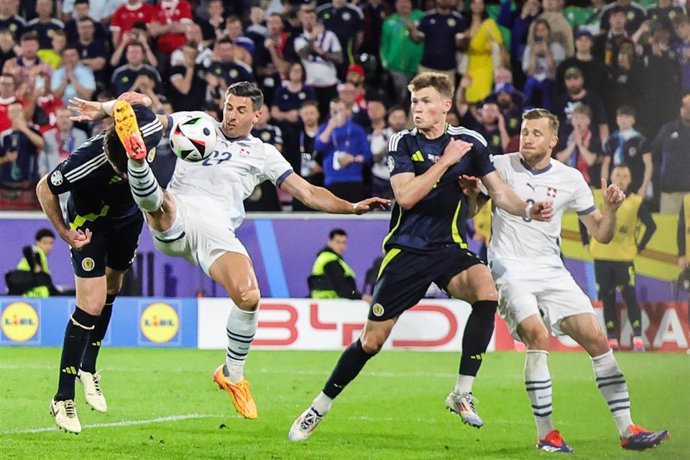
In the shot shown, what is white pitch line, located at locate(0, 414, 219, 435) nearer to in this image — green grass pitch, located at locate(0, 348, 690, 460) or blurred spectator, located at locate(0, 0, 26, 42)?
green grass pitch, located at locate(0, 348, 690, 460)

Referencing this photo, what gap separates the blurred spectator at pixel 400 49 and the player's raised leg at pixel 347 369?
389 inches

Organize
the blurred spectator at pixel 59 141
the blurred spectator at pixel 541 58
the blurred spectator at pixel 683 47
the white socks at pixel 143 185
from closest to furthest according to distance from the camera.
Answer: the white socks at pixel 143 185
the blurred spectator at pixel 683 47
the blurred spectator at pixel 59 141
the blurred spectator at pixel 541 58

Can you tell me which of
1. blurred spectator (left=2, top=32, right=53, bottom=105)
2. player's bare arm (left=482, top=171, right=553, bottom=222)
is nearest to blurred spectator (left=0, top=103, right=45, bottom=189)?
blurred spectator (left=2, top=32, right=53, bottom=105)

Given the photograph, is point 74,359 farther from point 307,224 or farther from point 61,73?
point 61,73

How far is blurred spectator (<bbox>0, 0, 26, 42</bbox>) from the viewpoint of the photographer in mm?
18922

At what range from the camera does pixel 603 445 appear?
834cm

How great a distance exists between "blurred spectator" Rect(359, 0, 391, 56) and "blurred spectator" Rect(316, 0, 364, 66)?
3.6 inches

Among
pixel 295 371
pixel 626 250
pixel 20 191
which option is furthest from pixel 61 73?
pixel 626 250

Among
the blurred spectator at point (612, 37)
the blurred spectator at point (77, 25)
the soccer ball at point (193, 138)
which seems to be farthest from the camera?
the blurred spectator at point (77, 25)

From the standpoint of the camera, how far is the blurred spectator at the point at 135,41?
18219mm

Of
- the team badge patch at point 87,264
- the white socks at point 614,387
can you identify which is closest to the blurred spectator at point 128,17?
the team badge patch at point 87,264

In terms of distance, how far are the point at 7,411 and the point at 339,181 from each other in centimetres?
717

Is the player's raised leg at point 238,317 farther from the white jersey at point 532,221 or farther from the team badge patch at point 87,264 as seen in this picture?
the white jersey at point 532,221

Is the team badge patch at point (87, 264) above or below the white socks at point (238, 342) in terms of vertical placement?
above
